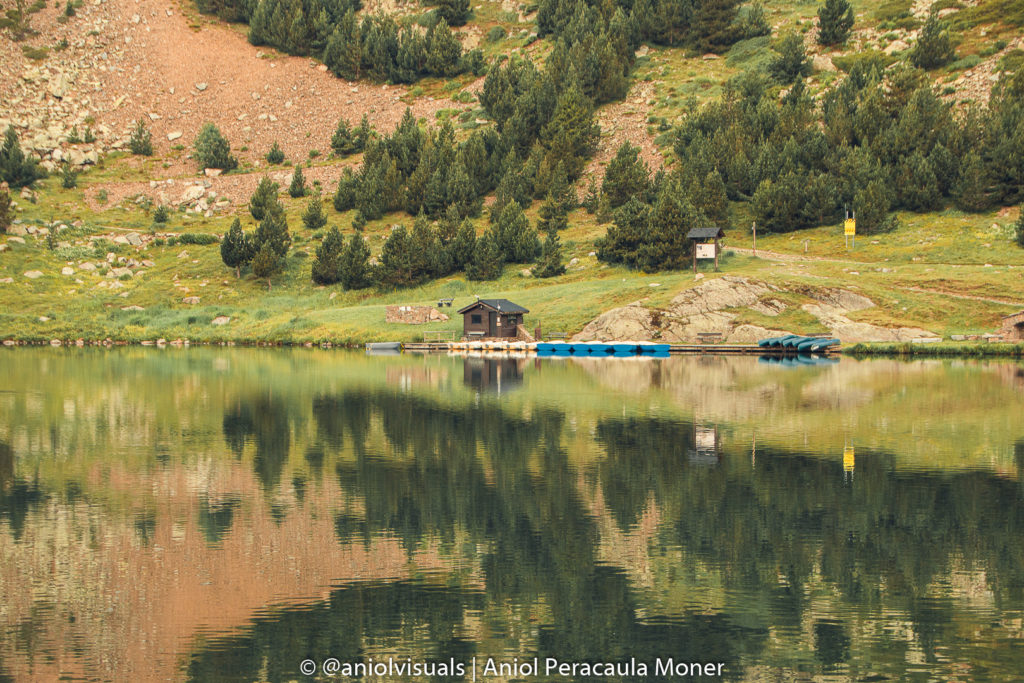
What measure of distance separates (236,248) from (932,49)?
102m

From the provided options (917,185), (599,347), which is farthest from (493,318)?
(917,185)

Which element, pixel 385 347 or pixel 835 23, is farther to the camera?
pixel 835 23

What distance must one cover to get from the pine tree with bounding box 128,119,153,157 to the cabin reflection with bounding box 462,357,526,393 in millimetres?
102131

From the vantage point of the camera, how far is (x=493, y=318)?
9500 cm

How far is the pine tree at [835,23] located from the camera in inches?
6319

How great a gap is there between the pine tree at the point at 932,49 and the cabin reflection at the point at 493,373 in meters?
96.6

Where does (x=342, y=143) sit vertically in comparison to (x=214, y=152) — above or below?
above

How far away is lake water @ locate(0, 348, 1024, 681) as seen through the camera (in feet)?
54.1

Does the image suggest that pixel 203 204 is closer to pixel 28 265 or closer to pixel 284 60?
pixel 28 265

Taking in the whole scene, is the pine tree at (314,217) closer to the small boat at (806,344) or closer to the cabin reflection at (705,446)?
the small boat at (806,344)

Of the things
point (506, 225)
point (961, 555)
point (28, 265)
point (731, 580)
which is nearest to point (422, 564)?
point (731, 580)

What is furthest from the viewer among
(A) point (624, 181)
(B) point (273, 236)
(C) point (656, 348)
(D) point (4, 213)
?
(A) point (624, 181)

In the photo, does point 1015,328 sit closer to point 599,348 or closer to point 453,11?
point 599,348

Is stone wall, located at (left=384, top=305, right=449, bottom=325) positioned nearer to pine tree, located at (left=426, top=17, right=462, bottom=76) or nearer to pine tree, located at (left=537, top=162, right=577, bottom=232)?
pine tree, located at (left=537, top=162, right=577, bottom=232)
